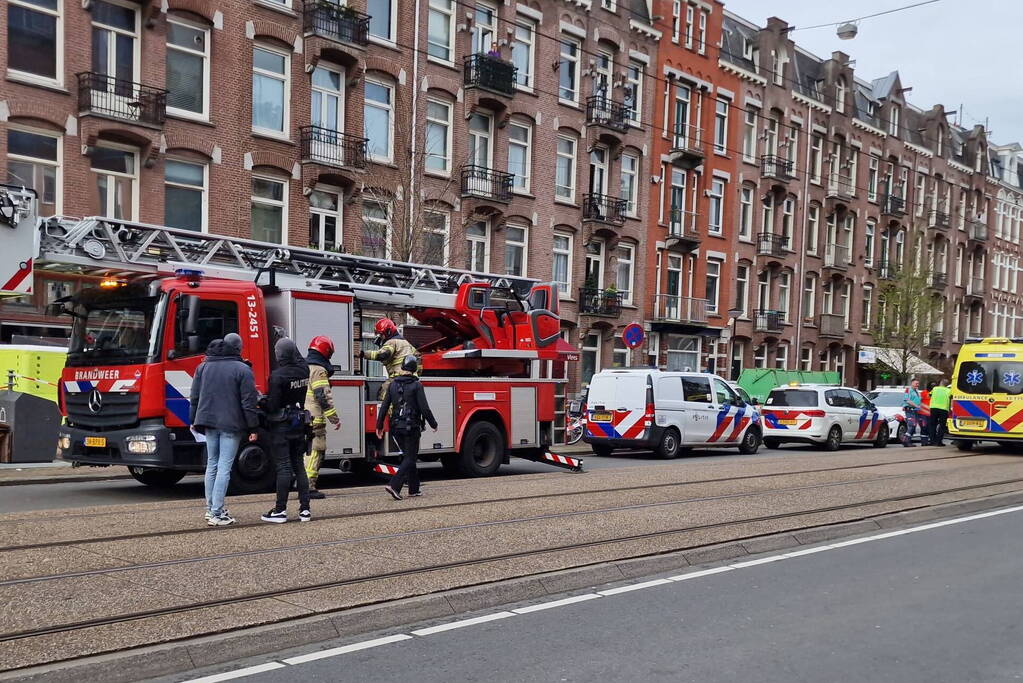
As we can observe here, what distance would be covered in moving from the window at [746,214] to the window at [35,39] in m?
27.6

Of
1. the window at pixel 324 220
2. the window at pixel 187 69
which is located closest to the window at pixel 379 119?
the window at pixel 324 220

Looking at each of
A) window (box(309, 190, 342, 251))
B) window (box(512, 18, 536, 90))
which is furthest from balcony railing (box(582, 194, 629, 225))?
window (box(309, 190, 342, 251))

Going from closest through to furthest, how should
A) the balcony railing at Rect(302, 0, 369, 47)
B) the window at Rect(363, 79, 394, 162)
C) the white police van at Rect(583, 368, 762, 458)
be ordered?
the white police van at Rect(583, 368, 762, 458)
the balcony railing at Rect(302, 0, 369, 47)
the window at Rect(363, 79, 394, 162)

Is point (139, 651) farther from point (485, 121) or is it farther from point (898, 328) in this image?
point (898, 328)

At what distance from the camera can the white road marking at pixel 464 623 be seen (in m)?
6.02

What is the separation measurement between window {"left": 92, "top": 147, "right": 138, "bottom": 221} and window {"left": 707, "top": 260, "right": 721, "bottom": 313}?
2343 cm

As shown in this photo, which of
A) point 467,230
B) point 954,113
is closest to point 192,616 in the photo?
point 467,230

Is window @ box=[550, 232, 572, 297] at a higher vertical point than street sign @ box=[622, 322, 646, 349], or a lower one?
higher

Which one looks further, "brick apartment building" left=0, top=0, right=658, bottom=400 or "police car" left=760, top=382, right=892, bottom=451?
"police car" left=760, top=382, right=892, bottom=451

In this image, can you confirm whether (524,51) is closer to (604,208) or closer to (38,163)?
(604,208)

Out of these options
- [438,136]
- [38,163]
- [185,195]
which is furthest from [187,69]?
[438,136]

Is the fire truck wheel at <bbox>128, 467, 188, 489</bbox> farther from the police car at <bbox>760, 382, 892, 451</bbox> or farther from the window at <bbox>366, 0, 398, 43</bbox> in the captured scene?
the window at <bbox>366, 0, 398, 43</bbox>

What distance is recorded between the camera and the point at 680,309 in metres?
37.9

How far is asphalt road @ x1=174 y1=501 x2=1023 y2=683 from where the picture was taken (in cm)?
534
